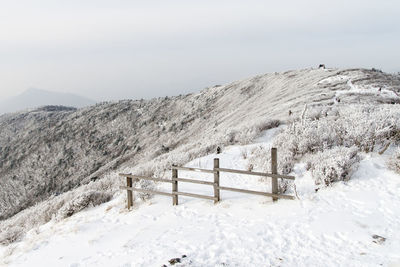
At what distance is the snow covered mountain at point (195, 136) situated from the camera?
10930 millimetres

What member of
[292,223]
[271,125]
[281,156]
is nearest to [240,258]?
[292,223]

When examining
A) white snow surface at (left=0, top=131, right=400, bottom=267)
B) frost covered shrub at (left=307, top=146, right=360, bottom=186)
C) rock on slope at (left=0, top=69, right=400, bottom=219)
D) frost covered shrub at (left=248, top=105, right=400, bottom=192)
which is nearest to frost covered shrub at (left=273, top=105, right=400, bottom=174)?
frost covered shrub at (left=248, top=105, right=400, bottom=192)

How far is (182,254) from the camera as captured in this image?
6805 mm

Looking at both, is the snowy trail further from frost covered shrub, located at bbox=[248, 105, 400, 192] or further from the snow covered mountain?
the snow covered mountain

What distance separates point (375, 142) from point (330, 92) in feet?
57.9

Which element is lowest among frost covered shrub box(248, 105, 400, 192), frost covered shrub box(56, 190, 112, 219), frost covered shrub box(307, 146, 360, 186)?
frost covered shrub box(56, 190, 112, 219)

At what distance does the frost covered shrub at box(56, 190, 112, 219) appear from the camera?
11617 mm

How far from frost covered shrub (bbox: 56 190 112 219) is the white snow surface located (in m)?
0.67

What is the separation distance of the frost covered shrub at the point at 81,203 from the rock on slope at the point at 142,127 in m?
15.4

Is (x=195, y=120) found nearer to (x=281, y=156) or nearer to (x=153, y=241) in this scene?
(x=281, y=156)

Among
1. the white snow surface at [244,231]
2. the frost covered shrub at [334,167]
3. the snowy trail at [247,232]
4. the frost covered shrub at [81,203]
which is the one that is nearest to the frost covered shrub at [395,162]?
the white snow surface at [244,231]

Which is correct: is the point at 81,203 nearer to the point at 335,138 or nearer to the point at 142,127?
the point at 335,138

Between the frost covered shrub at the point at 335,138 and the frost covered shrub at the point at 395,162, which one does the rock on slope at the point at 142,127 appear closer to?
the frost covered shrub at the point at 335,138

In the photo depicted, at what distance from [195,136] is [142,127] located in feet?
45.8
